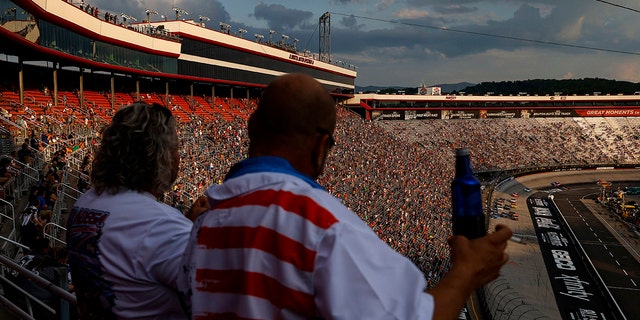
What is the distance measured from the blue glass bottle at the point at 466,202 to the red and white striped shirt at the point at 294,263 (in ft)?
1.38

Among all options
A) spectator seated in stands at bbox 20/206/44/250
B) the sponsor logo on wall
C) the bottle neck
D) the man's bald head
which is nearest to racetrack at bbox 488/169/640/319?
the sponsor logo on wall

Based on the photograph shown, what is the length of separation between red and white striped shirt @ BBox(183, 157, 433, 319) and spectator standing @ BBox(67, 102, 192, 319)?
578mm

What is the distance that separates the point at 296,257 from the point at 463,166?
2.65 feet

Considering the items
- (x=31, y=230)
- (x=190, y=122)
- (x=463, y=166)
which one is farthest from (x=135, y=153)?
(x=190, y=122)

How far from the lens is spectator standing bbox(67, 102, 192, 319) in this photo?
5.57 ft

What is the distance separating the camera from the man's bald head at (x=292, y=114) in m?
1.32

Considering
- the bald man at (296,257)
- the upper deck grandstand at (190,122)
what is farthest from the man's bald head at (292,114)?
the upper deck grandstand at (190,122)

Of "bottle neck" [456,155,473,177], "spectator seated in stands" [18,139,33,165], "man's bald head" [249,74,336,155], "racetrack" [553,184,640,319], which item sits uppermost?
"man's bald head" [249,74,336,155]

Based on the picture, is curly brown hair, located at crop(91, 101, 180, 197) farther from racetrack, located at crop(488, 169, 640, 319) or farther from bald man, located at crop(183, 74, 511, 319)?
racetrack, located at crop(488, 169, 640, 319)

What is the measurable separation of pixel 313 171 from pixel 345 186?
22.6 m

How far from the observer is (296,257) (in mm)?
1006

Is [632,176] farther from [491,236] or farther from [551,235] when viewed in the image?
[491,236]

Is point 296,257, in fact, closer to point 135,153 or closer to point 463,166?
point 463,166

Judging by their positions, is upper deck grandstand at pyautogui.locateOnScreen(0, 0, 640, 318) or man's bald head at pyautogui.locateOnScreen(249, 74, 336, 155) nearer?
man's bald head at pyautogui.locateOnScreen(249, 74, 336, 155)
